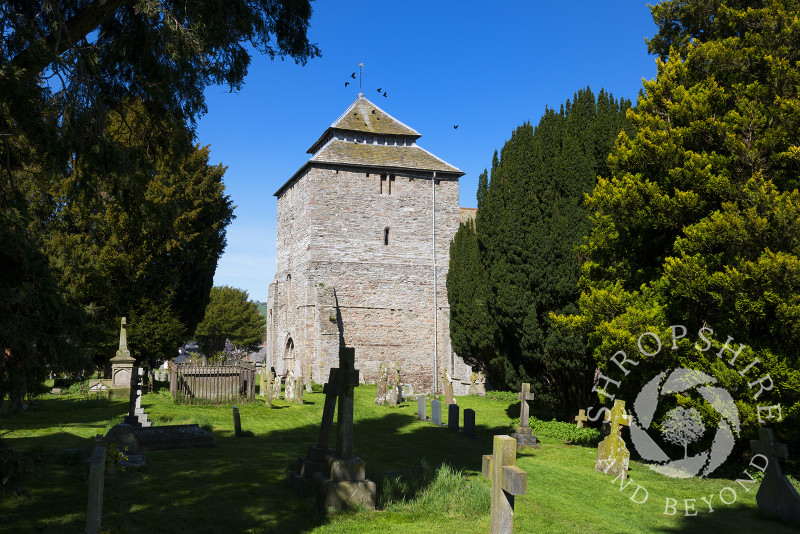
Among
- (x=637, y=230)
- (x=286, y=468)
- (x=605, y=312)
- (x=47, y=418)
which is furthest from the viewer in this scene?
(x=47, y=418)

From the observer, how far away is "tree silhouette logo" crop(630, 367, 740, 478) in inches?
368

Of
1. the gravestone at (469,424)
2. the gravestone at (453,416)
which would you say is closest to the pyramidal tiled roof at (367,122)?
the gravestone at (453,416)

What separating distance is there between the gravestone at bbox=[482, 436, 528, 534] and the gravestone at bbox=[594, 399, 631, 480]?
231 inches

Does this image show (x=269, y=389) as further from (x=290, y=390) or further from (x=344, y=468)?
(x=344, y=468)

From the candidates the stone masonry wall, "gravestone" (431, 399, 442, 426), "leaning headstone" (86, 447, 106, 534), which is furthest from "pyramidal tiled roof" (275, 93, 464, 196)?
"leaning headstone" (86, 447, 106, 534)

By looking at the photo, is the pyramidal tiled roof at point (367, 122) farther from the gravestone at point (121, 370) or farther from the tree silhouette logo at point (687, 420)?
the tree silhouette logo at point (687, 420)

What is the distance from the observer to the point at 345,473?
7.46 meters

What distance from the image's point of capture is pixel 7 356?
15.9 ft

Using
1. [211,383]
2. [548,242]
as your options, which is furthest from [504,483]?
[211,383]

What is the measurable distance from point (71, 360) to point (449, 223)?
80.4 feet

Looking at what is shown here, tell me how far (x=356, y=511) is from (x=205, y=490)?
7.60ft

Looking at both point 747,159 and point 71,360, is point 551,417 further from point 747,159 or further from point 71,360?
point 71,360

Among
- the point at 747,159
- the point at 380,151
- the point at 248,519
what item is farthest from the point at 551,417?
the point at 380,151

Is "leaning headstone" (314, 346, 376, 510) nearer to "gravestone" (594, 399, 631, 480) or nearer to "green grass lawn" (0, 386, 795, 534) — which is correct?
"green grass lawn" (0, 386, 795, 534)
